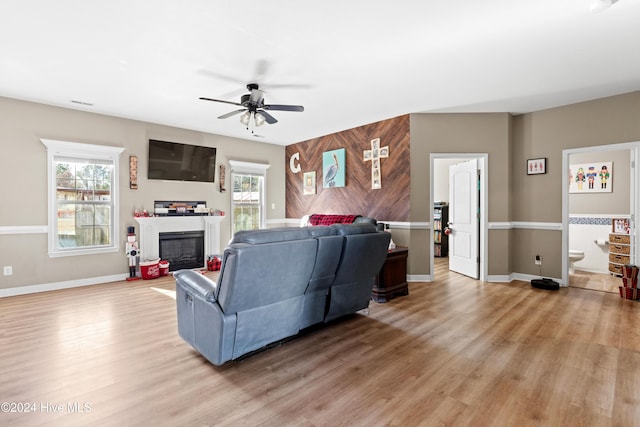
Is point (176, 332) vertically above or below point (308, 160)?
below

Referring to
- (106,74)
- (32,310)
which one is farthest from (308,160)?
(32,310)

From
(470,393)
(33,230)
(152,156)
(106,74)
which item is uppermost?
(106,74)

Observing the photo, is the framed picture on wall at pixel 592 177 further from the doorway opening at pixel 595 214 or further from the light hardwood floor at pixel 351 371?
the light hardwood floor at pixel 351 371

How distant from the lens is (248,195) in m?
7.18

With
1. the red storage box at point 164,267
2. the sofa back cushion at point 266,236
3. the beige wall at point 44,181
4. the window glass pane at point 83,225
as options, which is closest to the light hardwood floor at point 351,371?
the sofa back cushion at point 266,236

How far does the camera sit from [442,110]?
5.03 m

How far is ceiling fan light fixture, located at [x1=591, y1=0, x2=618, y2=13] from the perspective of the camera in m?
2.28

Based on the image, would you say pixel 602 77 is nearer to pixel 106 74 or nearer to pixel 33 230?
pixel 106 74

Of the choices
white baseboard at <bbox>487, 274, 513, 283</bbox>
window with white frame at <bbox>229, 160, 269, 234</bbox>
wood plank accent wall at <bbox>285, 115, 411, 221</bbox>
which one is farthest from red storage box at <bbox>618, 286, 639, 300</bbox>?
window with white frame at <bbox>229, 160, 269, 234</bbox>

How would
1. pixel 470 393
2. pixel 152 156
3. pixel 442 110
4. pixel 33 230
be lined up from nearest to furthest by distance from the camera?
pixel 470 393 < pixel 33 230 < pixel 442 110 < pixel 152 156

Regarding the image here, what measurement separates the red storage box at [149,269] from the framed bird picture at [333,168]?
3632 mm

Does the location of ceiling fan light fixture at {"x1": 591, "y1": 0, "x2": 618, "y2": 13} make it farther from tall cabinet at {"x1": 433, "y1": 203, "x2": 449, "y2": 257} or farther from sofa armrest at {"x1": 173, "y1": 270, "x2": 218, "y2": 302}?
tall cabinet at {"x1": 433, "y1": 203, "x2": 449, "y2": 257}

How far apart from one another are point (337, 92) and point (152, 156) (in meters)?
3.64

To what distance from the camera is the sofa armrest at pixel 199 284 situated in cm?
232
